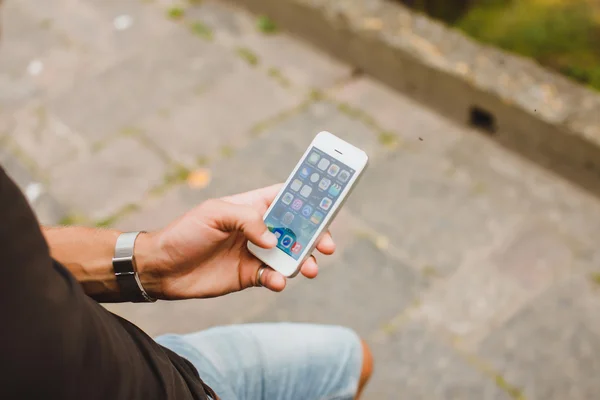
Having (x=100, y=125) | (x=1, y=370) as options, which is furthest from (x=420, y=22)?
(x=1, y=370)

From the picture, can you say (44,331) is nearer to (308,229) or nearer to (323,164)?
(308,229)

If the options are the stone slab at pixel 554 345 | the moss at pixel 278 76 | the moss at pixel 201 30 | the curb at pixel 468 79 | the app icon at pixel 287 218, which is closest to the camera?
the app icon at pixel 287 218

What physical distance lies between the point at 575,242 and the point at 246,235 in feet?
5.98

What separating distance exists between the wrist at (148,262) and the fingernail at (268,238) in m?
0.25

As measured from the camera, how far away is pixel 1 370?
87cm

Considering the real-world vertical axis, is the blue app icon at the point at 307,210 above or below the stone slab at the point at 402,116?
above

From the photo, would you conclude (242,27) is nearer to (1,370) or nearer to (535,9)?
(535,9)

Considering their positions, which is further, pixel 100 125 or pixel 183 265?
pixel 100 125

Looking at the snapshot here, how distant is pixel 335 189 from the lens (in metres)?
1.51

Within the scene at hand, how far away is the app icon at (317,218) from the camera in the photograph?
1.49 meters

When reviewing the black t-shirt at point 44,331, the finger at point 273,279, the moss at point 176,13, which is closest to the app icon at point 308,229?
the finger at point 273,279

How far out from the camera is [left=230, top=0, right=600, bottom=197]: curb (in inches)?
111

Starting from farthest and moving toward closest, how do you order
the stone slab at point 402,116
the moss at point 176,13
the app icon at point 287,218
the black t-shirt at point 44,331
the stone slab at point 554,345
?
the moss at point 176,13, the stone slab at point 402,116, the stone slab at point 554,345, the app icon at point 287,218, the black t-shirt at point 44,331

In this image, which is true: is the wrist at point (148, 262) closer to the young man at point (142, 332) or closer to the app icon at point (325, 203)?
the young man at point (142, 332)
